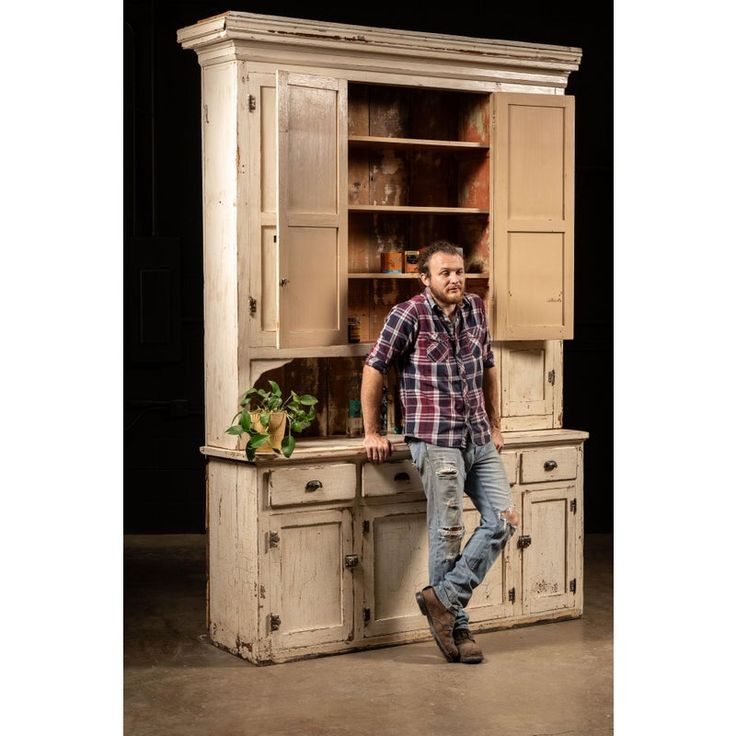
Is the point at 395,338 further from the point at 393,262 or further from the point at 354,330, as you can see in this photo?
the point at 393,262

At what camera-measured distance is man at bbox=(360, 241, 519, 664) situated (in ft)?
16.1

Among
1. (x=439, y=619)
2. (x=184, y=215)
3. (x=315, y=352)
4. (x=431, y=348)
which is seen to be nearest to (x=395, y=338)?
(x=431, y=348)

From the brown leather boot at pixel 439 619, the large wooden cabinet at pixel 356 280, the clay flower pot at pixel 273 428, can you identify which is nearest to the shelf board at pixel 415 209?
the large wooden cabinet at pixel 356 280

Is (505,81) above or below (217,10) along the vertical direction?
below

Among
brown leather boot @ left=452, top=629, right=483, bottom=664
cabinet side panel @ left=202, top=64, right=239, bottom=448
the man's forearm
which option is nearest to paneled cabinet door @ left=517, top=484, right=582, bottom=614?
brown leather boot @ left=452, top=629, right=483, bottom=664

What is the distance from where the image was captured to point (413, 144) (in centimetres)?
553

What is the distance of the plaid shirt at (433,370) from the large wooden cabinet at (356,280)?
308mm

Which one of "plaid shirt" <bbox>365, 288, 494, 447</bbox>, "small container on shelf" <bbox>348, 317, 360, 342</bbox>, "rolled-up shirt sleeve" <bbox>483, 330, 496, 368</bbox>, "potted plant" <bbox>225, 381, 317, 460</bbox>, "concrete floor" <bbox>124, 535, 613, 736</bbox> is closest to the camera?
"concrete floor" <bbox>124, 535, 613, 736</bbox>

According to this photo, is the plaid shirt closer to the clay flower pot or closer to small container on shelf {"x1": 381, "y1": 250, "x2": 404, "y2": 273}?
the clay flower pot

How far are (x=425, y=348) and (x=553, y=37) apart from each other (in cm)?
372

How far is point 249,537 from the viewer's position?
4.91 m

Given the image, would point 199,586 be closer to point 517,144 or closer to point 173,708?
point 173,708

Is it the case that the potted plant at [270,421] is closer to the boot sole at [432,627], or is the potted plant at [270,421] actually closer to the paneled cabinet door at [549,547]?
the boot sole at [432,627]

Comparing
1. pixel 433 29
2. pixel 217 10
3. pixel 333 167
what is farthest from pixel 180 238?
pixel 333 167
